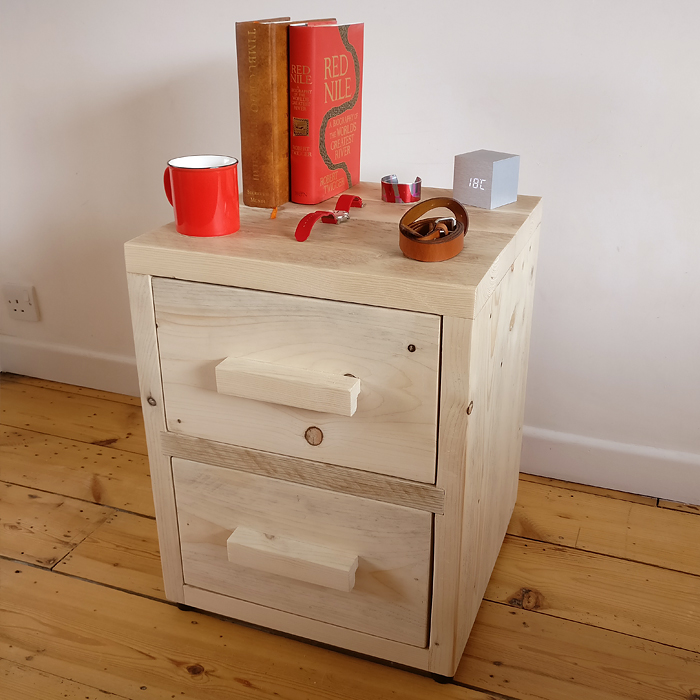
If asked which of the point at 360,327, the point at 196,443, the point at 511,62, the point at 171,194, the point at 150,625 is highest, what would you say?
the point at 511,62

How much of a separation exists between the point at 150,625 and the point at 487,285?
69 cm

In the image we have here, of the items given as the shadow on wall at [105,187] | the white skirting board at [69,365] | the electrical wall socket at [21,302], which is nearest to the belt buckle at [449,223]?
the shadow on wall at [105,187]

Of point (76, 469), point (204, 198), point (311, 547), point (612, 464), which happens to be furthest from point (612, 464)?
point (76, 469)

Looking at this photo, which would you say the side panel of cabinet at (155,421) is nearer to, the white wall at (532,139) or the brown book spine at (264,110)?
the brown book spine at (264,110)

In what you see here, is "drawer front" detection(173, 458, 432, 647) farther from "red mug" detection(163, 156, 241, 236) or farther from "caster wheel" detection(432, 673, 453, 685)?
"red mug" detection(163, 156, 241, 236)

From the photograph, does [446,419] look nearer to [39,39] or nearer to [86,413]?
[86,413]

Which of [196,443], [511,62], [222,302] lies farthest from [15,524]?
[511,62]

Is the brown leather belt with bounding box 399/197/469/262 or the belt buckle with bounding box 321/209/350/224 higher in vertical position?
the brown leather belt with bounding box 399/197/469/262

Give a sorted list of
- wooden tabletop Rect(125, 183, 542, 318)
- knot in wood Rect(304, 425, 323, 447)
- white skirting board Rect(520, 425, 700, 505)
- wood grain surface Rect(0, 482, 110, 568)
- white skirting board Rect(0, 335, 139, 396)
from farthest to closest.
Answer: white skirting board Rect(0, 335, 139, 396) < white skirting board Rect(520, 425, 700, 505) < wood grain surface Rect(0, 482, 110, 568) < knot in wood Rect(304, 425, 323, 447) < wooden tabletop Rect(125, 183, 542, 318)

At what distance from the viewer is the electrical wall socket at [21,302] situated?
1729mm

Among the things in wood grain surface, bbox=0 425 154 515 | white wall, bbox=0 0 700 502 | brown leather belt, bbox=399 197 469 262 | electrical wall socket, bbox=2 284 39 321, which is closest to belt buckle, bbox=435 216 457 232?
brown leather belt, bbox=399 197 469 262

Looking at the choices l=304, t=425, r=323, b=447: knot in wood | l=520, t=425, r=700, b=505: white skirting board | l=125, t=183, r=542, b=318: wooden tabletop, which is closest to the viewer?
l=125, t=183, r=542, b=318: wooden tabletop

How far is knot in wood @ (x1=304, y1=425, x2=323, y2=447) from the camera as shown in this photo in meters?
0.86

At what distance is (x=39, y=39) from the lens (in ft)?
4.83
